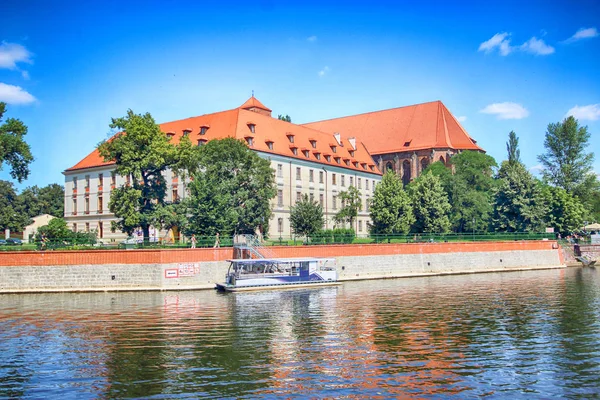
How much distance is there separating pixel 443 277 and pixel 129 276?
26.8 meters

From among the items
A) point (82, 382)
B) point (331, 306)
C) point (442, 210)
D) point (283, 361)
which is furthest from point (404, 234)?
point (82, 382)

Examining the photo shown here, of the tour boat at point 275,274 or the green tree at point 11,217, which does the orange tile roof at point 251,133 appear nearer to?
the tour boat at point 275,274

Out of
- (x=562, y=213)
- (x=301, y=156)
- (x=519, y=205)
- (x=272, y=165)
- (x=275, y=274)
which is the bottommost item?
(x=275, y=274)

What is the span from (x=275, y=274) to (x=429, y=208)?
25595 mm

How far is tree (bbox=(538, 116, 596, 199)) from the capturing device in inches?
3182

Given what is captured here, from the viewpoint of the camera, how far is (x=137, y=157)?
46469 millimetres

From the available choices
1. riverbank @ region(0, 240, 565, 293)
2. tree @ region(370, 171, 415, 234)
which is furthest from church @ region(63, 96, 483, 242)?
riverbank @ region(0, 240, 565, 293)

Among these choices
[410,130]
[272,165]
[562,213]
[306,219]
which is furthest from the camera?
[410,130]

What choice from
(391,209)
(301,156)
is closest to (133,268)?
(391,209)

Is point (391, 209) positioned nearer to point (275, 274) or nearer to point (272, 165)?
point (272, 165)

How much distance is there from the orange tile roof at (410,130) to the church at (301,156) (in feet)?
0.51

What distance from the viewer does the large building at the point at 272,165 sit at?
65956mm

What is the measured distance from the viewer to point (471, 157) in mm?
80812

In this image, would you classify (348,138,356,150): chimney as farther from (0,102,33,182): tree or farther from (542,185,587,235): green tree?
(0,102,33,182): tree
